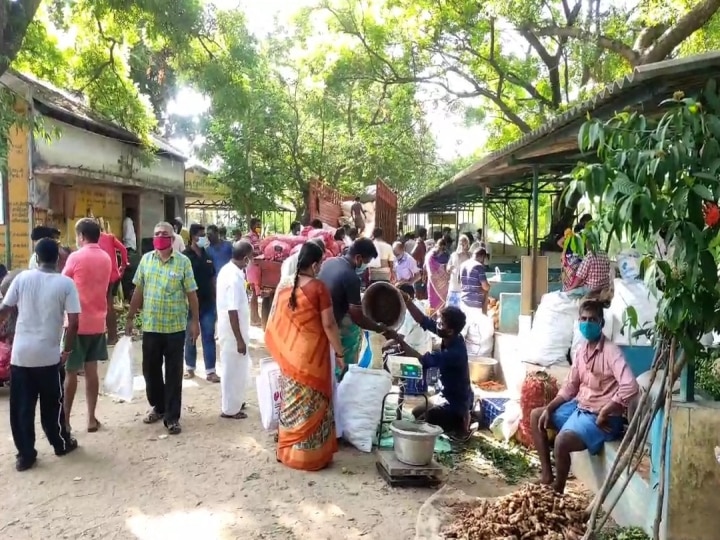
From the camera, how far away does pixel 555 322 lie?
19.6 ft

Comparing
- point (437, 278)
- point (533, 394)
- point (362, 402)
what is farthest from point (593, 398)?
point (437, 278)

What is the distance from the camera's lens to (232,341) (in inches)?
229

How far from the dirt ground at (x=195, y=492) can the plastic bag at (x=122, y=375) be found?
342mm

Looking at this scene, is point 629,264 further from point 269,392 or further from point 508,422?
point 269,392

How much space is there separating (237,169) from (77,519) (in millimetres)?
13805

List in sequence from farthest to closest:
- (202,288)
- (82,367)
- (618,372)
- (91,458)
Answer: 1. (202,288)
2. (82,367)
3. (91,458)
4. (618,372)

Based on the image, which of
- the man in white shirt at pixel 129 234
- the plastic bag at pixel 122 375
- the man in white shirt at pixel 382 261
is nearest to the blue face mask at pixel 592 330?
the plastic bag at pixel 122 375

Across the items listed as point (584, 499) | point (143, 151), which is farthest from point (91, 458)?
point (143, 151)

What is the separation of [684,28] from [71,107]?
34.9 feet

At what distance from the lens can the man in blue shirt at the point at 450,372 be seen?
527 centimetres

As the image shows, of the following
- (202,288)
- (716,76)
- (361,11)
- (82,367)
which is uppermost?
(361,11)

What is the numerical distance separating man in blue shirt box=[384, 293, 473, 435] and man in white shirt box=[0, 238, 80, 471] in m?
2.48

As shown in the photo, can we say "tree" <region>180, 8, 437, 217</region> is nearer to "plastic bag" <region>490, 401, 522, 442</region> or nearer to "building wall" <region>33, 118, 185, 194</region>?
"building wall" <region>33, 118, 185, 194</region>

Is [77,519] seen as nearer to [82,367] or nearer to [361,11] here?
[82,367]
